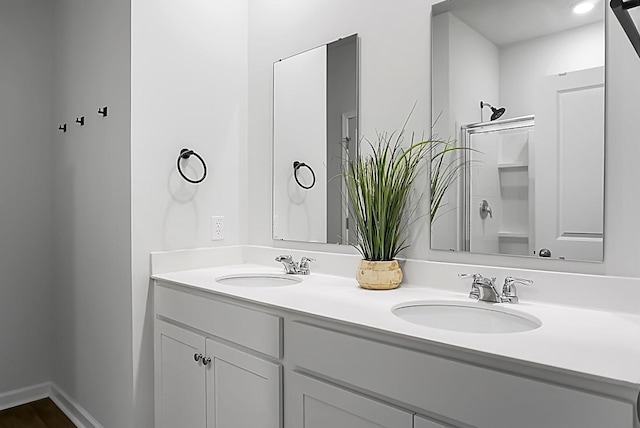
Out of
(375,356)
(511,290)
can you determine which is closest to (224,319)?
Answer: (375,356)

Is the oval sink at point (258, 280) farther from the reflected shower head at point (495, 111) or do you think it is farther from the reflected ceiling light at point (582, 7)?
the reflected ceiling light at point (582, 7)

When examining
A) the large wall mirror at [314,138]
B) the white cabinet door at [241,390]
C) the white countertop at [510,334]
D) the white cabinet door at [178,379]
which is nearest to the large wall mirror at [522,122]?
the white countertop at [510,334]

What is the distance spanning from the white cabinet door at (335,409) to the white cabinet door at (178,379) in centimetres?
53

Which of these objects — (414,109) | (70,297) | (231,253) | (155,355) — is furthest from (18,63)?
(414,109)

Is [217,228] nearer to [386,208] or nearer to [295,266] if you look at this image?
[295,266]

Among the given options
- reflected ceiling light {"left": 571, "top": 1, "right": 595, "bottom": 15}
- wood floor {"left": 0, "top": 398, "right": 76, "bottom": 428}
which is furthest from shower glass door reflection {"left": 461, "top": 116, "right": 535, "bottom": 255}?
wood floor {"left": 0, "top": 398, "right": 76, "bottom": 428}

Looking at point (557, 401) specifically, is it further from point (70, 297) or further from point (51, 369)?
point (51, 369)

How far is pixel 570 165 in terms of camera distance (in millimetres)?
1414

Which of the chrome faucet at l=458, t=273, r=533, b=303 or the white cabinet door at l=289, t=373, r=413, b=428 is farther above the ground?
the chrome faucet at l=458, t=273, r=533, b=303

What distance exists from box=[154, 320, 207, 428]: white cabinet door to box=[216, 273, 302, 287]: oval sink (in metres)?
0.30

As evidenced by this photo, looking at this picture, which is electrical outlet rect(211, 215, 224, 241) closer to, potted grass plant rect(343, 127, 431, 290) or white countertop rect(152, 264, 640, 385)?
white countertop rect(152, 264, 640, 385)

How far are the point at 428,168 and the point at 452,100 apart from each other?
26 centimetres

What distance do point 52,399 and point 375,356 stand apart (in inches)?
95.6

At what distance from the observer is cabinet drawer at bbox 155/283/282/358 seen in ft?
4.90
